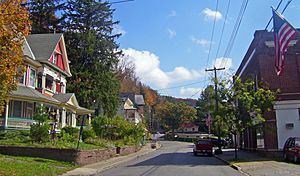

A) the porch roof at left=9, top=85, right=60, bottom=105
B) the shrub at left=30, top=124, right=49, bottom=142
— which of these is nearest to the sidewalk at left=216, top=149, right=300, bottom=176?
the shrub at left=30, top=124, right=49, bottom=142

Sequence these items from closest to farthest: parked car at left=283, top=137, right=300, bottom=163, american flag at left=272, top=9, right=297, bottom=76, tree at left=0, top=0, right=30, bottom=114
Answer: american flag at left=272, top=9, right=297, bottom=76
tree at left=0, top=0, right=30, bottom=114
parked car at left=283, top=137, right=300, bottom=163

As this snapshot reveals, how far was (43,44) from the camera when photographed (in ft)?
124

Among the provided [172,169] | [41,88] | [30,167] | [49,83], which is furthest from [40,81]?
[172,169]

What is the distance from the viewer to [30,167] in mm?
16922

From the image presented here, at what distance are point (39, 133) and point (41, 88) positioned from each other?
1208 centimetres

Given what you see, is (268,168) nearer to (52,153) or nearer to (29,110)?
(52,153)

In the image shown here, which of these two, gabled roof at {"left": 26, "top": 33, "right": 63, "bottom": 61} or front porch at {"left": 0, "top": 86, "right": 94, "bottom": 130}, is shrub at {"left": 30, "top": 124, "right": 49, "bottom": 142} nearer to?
front porch at {"left": 0, "top": 86, "right": 94, "bottom": 130}

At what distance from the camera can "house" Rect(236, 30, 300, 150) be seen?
91.6 feet

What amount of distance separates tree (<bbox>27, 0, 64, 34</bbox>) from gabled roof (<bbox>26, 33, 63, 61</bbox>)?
12.2 meters

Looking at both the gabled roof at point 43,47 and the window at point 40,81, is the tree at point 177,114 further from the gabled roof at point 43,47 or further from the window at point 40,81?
the window at point 40,81

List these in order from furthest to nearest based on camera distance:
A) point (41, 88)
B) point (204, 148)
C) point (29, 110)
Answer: point (204, 148) → point (41, 88) → point (29, 110)

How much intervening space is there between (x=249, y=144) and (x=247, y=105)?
546 inches

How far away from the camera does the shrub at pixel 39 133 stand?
23344 millimetres

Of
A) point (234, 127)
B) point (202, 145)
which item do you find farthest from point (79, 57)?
point (234, 127)
